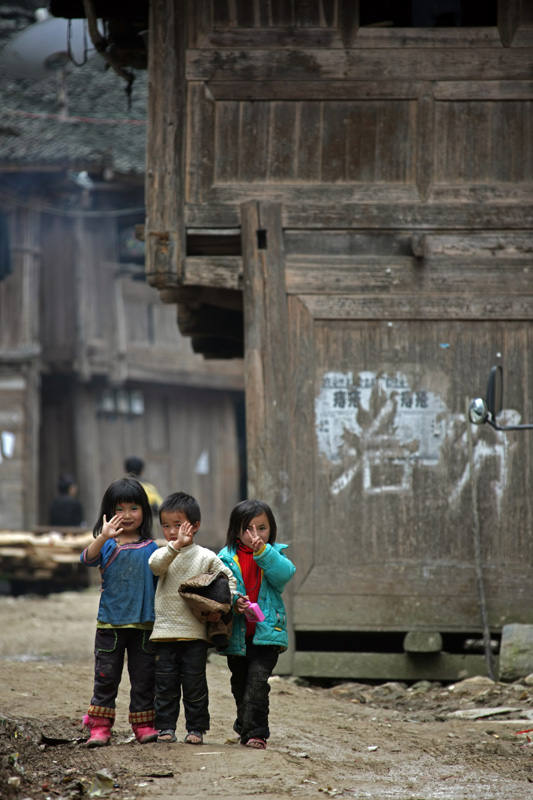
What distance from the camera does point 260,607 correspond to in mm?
5090

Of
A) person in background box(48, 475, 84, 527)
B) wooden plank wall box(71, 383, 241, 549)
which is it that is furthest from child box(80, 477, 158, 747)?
wooden plank wall box(71, 383, 241, 549)

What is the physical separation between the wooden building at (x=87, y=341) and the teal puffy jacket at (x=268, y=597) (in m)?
13.0

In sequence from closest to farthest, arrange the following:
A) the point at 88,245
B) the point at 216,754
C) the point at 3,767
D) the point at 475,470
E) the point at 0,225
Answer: the point at 3,767 < the point at 216,754 < the point at 475,470 < the point at 0,225 < the point at 88,245

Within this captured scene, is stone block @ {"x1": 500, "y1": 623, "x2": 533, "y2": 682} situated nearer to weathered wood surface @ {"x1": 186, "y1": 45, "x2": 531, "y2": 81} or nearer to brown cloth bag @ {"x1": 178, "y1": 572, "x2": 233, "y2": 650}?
brown cloth bag @ {"x1": 178, "y1": 572, "x2": 233, "y2": 650}

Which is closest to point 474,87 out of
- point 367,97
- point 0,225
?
point 367,97

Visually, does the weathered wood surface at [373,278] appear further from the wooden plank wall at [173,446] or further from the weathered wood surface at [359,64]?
the wooden plank wall at [173,446]

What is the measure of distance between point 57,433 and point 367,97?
482 inches

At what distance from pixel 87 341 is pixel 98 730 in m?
13.7

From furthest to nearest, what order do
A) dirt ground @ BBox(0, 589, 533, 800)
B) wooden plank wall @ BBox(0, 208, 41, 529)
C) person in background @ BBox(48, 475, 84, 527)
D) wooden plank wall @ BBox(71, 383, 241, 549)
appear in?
wooden plank wall @ BBox(71, 383, 241, 549) < wooden plank wall @ BBox(0, 208, 41, 529) < person in background @ BBox(48, 475, 84, 527) < dirt ground @ BBox(0, 589, 533, 800)

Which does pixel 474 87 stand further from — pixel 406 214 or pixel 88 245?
pixel 88 245

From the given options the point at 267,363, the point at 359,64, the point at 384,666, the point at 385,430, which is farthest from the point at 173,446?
the point at 359,64

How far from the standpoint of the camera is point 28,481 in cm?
1762

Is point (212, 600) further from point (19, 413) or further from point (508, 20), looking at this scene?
point (19, 413)

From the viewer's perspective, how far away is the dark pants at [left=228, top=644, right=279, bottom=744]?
4.99 meters
